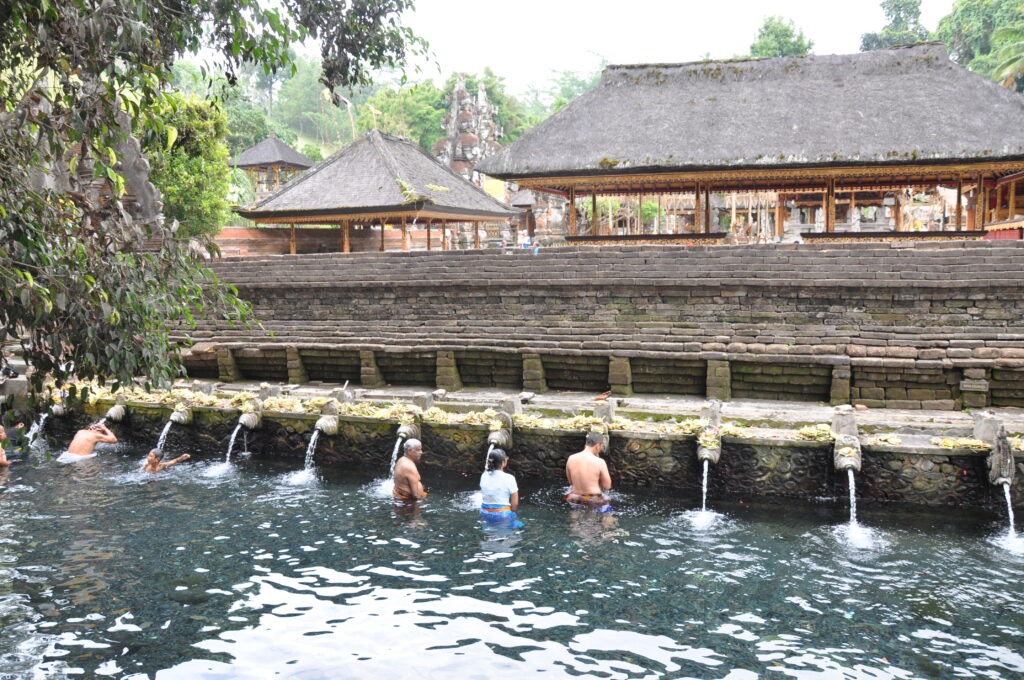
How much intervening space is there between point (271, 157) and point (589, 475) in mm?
37855

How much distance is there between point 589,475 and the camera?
11133 millimetres

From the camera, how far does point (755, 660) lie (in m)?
7.10

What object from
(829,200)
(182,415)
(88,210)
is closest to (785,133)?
(829,200)

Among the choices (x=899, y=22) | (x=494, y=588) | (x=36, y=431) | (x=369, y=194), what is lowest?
(x=494, y=588)

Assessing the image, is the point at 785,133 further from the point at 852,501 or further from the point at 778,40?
the point at 778,40

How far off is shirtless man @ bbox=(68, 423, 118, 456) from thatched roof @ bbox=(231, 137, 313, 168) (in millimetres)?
31836

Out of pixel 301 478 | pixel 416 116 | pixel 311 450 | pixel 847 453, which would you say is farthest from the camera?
pixel 416 116

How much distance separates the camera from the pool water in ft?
23.4

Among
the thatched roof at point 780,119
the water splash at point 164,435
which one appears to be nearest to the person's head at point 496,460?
the water splash at point 164,435

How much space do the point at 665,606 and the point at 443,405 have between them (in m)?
6.27

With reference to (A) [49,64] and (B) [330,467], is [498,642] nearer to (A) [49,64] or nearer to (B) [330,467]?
(A) [49,64]

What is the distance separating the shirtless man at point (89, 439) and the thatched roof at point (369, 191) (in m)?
11.1

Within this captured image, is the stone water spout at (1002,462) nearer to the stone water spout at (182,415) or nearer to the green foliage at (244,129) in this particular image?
the stone water spout at (182,415)

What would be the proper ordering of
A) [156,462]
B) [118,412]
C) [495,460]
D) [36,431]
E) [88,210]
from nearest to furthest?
[88,210]
[36,431]
[495,460]
[156,462]
[118,412]
